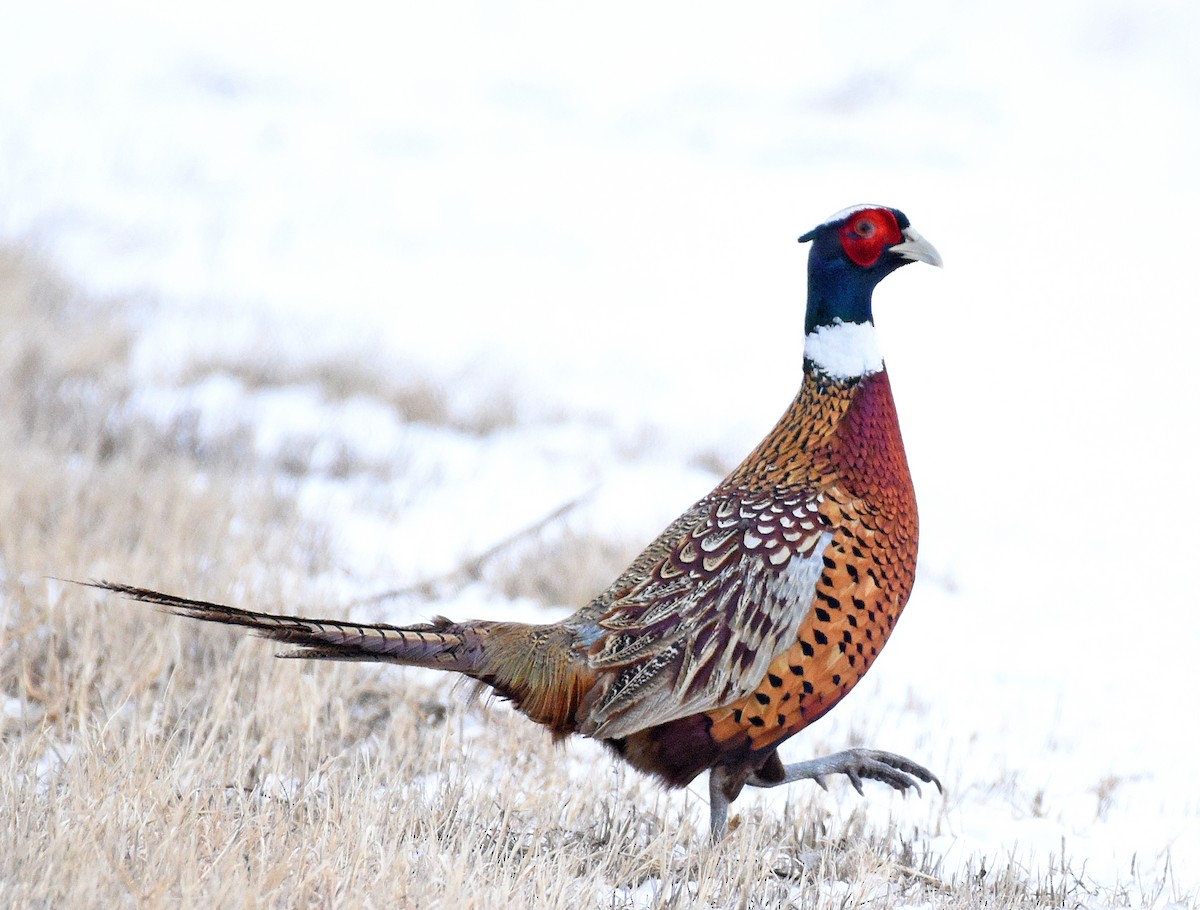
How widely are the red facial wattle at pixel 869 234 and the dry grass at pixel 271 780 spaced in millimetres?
1272

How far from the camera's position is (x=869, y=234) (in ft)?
9.09

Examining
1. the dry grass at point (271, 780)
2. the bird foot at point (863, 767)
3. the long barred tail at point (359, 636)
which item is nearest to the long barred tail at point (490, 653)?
the long barred tail at point (359, 636)

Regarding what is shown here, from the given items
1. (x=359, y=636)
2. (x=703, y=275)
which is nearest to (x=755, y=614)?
(x=359, y=636)

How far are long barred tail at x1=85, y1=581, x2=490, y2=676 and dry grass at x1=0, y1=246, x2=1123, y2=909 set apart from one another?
27 centimetres

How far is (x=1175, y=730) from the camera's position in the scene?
Result: 4285 millimetres

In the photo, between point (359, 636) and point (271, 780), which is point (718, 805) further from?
point (271, 780)

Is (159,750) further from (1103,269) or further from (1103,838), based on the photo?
(1103,269)

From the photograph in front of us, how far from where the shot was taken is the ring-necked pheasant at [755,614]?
2588 millimetres

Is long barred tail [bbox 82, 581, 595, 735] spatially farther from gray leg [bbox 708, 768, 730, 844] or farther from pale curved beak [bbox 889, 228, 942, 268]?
pale curved beak [bbox 889, 228, 942, 268]

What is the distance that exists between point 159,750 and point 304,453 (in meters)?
3.96

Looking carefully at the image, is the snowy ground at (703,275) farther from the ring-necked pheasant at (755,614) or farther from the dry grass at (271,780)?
the ring-necked pheasant at (755,614)

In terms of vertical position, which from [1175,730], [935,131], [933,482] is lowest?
[1175,730]

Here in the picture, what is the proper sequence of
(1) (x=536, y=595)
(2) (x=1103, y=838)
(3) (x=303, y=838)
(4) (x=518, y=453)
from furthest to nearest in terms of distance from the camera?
(4) (x=518, y=453), (1) (x=536, y=595), (2) (x=1103, y=838), (3) (x=303, y=838)

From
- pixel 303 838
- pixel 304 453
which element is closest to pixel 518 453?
pixel 304 453
